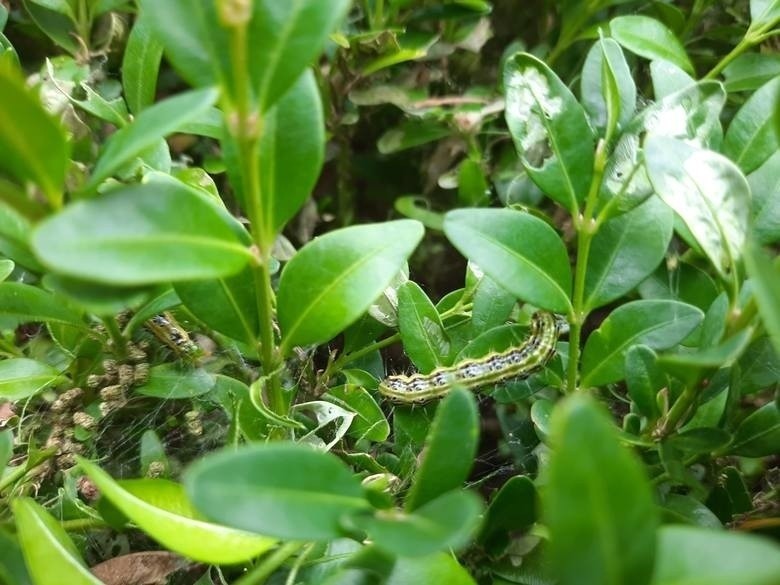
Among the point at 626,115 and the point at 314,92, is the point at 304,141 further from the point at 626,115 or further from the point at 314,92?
the point at 626,115

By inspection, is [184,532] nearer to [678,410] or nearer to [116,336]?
[116,336]

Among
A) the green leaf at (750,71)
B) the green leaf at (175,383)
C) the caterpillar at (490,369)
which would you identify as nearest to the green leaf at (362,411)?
the caterpillar at (490,369)

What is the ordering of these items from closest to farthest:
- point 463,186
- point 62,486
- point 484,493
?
point 62,486 < point 484,493 < point 463,186

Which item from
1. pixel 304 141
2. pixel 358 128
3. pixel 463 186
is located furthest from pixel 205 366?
pixel 358 128

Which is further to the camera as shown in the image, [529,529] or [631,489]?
[529,529]

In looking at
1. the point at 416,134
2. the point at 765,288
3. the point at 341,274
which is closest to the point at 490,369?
the point at 341,274
